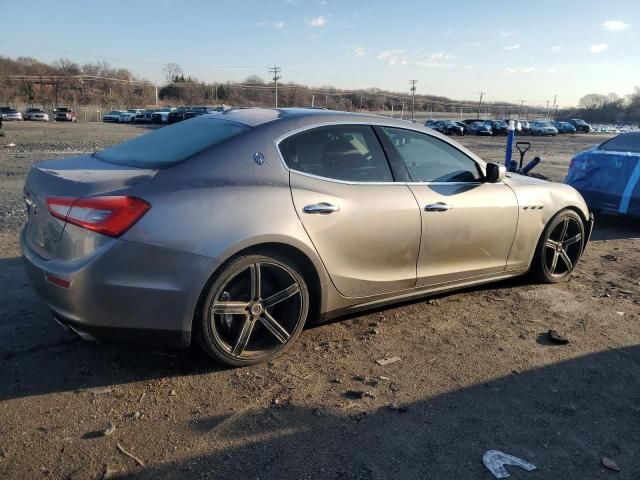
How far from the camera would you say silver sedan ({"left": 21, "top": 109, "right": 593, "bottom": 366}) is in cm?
280

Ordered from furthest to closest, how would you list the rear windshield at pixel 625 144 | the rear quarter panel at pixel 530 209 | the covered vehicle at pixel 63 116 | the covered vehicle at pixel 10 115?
the covered vehicle at pixel 63 116
the covered vehicle at pixel 10 115
the rear windshield at pixel 625 144
the rear quarter panel at pixel 530 209

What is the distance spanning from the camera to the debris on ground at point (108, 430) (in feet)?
8.55

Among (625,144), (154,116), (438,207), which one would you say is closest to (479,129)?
(154,116)

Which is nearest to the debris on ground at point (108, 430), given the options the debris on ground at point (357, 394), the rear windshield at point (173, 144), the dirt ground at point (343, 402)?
the dirt ground at point (343, 402)

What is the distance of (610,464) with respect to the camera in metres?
2.51

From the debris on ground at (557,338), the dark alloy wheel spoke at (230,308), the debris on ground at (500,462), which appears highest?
the dark alloy wheel spoke at (230,308)

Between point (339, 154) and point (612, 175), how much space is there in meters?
6.25

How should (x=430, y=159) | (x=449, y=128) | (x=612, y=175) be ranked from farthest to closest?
(x=449, y=128), (x=612, y=175), (x=430, y=159)

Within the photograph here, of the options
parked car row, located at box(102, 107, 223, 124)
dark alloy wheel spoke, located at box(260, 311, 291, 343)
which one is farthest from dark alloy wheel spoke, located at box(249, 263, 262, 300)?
parked car row, located at box(102, 107, 223, 124)

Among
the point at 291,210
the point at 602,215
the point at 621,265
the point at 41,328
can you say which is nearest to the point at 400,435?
Answer: the point at 291,210

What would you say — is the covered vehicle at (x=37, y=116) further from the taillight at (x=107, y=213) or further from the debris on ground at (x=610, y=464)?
the debris on ground at (x=610, y=464)

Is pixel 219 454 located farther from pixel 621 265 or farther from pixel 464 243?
pixel 621 265

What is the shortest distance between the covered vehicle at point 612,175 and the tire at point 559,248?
3376 mm

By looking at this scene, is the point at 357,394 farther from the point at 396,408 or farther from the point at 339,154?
the point at 339,154
